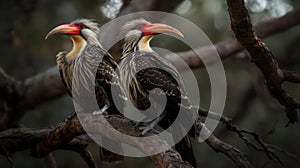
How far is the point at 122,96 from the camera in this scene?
13.5 feet

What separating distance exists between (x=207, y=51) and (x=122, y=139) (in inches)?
110

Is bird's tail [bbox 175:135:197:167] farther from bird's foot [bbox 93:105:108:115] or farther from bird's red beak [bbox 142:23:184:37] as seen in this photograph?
bird's red beak [bbox 142:23:184:37]

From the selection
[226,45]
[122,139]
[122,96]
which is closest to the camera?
[122,139]

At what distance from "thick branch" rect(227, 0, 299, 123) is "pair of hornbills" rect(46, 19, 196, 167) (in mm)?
541

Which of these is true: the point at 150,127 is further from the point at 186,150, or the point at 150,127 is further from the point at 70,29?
the point at 70,29

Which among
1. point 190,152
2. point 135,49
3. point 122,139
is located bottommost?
point 190,152

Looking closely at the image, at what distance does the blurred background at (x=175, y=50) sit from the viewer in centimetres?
662

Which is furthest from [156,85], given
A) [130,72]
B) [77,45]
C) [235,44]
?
[235,44]

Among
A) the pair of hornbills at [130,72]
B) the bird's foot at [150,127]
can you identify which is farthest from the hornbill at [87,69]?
the bird's foot at [150,127]

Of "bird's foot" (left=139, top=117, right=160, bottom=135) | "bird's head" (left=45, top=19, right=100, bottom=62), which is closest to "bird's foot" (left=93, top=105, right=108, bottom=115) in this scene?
"bird's foot" (left=139, top=117, right=160, bottom=135)

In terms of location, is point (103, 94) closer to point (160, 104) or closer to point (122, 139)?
point (160, 104)

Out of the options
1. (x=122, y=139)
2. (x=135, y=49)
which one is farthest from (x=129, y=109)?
(x=122, y=139)

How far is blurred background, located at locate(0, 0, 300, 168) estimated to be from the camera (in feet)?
21.7

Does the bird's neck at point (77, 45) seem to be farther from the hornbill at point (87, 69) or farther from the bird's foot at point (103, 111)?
the bird's foot at point (103, 111)
